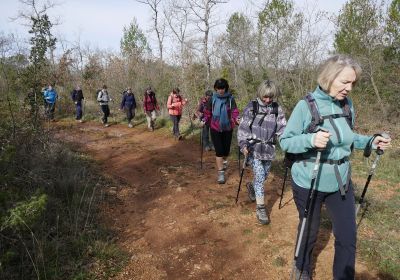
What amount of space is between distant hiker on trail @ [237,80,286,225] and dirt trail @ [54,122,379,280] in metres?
0.50

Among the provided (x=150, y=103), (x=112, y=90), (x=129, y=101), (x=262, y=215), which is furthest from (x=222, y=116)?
(x=112, y=90)

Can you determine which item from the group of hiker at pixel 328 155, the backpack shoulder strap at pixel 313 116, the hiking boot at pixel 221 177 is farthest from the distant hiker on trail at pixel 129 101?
the backpack shoulder strap at pixel 313 116

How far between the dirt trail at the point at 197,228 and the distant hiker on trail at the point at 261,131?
50 cm

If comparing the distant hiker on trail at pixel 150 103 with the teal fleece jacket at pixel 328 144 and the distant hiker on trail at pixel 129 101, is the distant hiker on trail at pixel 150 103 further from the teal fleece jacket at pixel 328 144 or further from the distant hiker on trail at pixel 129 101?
the teal fleece jacket at pixel 328 144

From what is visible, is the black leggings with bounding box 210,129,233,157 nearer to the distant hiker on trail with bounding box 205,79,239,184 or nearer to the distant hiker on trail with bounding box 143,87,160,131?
the distant hiker on trail with bounding box 205,79,239,184

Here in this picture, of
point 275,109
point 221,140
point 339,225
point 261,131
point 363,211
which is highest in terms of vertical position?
point 275,109

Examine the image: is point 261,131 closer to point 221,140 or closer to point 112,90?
point 221,140

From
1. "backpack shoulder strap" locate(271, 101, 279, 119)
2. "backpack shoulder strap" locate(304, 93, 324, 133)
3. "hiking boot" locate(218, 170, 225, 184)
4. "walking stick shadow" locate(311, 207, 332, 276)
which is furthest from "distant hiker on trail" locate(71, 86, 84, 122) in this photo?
"backpack shoulder strap" locate(304, 93, 324, 133)

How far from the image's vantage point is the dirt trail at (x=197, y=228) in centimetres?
399

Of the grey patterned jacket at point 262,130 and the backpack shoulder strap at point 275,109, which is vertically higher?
the backpack shoulder strap at point 275,109

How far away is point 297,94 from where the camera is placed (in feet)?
51.4

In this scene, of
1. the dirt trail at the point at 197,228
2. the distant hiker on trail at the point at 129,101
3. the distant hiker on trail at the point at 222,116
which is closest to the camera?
the dirt trail at the point at 197,228

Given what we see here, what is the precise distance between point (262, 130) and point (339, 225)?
86.0 inches

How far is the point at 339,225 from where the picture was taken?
9.12ft
